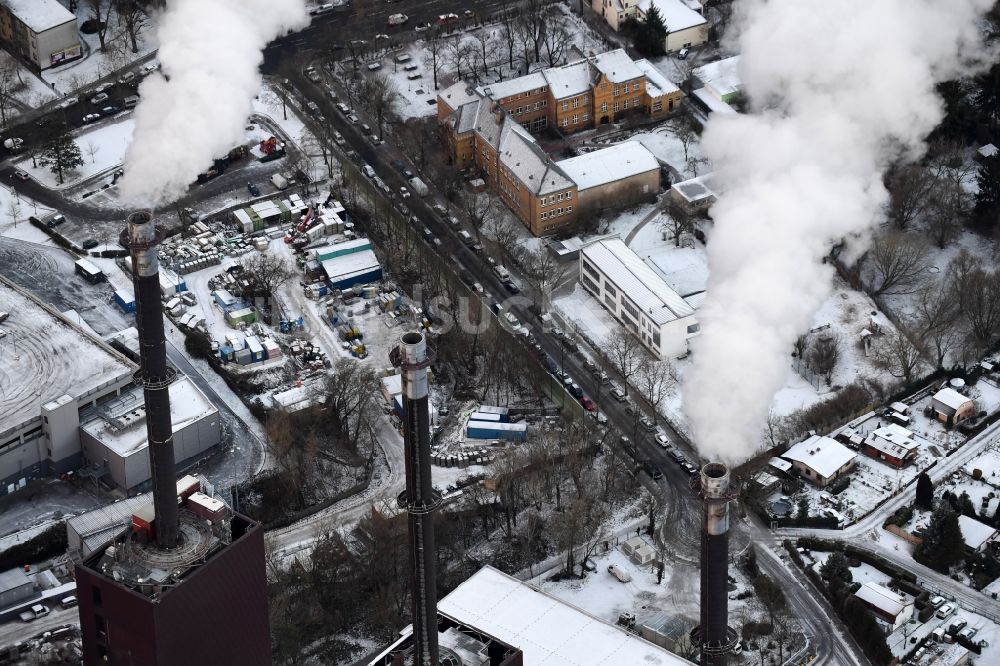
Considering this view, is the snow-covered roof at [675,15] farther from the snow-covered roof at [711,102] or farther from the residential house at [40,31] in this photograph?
the residential house at [40,31]

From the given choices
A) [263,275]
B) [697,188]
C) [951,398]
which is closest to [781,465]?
[951,398]

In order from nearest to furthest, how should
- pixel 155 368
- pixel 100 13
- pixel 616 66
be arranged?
pixel 155 368 → pixel 616 66 → pixel 100 13

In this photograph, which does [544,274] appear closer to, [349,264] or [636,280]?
[636,280]

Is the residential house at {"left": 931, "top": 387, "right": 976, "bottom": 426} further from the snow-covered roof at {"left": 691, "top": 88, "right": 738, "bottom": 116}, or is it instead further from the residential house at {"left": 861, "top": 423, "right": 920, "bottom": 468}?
the snow-covered roof at {"left": 691, "top": 88, "right": 738, "bottom": 116}

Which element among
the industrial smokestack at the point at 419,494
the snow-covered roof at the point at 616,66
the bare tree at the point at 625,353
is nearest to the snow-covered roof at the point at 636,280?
the bare tree at the point at 625,353

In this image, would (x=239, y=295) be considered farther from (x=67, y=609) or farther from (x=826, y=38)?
(x=826, y=38)
